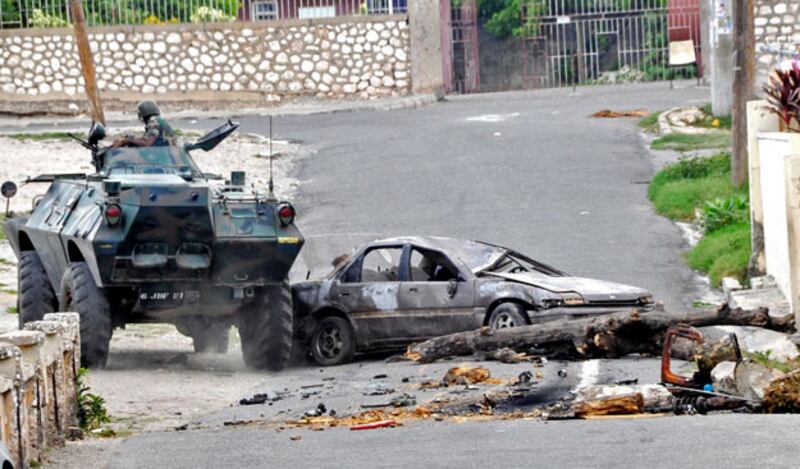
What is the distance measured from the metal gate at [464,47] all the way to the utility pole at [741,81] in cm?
1816

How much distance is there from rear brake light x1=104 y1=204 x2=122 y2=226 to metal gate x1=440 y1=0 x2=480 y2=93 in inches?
1123

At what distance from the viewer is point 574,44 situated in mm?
46438

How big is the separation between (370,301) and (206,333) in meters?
2.09

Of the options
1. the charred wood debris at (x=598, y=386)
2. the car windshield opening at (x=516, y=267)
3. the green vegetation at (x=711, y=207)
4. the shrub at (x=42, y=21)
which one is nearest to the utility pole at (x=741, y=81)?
the green vegetation at (x=711, y=207)

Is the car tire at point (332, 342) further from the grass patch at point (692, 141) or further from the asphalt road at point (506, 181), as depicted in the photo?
the grass patch at point (692, 141)

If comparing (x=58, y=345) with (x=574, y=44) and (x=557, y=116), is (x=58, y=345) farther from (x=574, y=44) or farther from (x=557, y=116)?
(x=574, y=44)

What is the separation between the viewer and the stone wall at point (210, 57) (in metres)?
40.8

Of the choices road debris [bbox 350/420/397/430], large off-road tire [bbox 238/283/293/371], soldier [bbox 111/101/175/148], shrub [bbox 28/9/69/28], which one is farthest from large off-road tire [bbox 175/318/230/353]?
shrub [bbox 28/9/69/28]

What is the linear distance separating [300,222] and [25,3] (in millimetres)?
16534

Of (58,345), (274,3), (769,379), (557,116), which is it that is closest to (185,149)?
(58,345)

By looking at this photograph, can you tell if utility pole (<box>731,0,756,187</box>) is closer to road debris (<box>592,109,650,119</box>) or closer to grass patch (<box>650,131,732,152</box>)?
grass patch (<box>650,131,732,152</box>)

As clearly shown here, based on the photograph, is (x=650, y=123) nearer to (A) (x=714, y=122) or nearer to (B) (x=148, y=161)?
(A) (x=714, y=122)

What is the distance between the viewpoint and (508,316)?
17938mm

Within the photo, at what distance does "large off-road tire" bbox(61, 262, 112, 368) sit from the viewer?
17.4 metres
